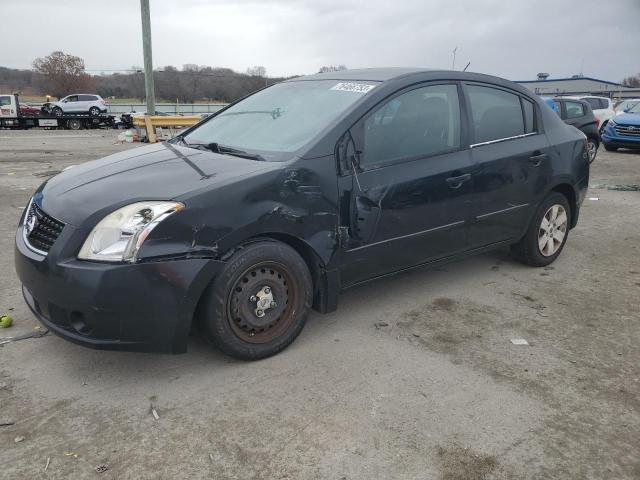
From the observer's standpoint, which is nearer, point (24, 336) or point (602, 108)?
point (24, 336)

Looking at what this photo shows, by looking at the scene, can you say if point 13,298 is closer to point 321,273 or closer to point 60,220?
point 60,220

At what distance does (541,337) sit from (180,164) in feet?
8.51

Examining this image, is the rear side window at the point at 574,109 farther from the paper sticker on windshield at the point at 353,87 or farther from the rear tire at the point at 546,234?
the paper sticker on windshield at the point at 353,87

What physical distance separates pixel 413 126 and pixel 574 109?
37.3ft

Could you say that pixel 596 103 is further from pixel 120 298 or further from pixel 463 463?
pixel 120 298

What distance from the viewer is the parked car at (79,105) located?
3225 centimetres

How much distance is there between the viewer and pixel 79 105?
32.8 meters

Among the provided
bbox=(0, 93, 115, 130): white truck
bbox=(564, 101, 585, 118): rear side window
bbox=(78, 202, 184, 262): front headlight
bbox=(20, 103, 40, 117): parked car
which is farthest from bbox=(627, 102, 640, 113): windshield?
bbox=(20, 103, 40, 117): parked car

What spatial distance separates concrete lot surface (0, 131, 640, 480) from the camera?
233 cm

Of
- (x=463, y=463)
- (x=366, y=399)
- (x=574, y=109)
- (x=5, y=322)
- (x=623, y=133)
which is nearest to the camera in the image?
(x=463, y=463)

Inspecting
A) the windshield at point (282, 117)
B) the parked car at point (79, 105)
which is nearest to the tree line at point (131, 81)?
the parked car at point (79, 105)

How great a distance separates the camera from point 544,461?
236cm

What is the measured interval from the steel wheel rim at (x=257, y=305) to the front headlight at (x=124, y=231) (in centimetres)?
56

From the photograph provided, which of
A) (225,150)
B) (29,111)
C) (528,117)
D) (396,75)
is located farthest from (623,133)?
(29,111)
